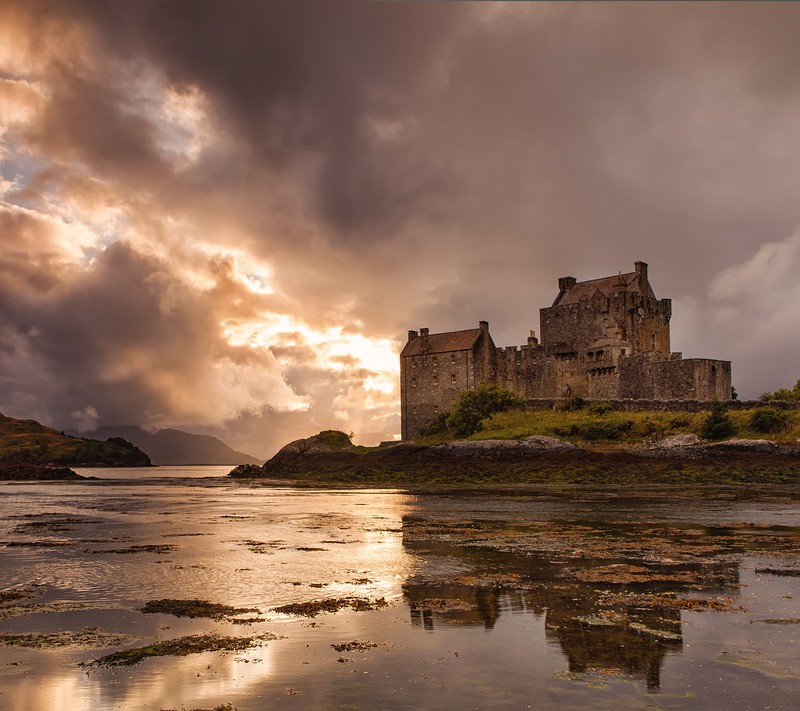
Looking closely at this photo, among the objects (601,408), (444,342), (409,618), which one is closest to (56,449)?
(444,342)

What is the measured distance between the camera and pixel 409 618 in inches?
444

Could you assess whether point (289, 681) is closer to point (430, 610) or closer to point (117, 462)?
point (430, 610)

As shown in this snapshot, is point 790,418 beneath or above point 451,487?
above

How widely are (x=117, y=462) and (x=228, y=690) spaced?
185m

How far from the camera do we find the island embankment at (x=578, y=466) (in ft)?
147

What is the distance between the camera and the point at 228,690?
795cm

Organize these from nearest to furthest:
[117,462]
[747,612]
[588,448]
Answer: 1. [747,612]
2. [588,448]
3. [117,462]

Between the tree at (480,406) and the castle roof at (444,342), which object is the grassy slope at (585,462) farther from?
the castle roof at (444,342)

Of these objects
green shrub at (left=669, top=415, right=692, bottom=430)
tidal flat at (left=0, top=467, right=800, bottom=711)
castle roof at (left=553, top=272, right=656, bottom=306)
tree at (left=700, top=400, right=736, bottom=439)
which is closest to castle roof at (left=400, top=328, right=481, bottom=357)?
castle roof at (left=553, top=272, right=656, bottom=306)

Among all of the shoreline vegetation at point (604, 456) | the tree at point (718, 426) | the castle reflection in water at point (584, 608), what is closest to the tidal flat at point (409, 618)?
the castle reflection in water at point (584, 608)

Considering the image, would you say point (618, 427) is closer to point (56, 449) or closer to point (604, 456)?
point (604, 456)

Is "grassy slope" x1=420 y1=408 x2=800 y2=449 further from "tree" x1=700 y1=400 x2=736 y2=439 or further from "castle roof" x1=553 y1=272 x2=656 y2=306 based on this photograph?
"castle roof" x1=553 y1=272 x2=656 y2=306

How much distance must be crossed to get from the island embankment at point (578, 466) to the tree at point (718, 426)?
113 cm

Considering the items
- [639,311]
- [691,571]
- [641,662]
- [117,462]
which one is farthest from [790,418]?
[117,462]
